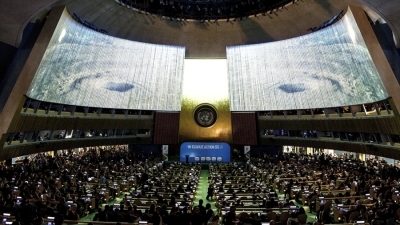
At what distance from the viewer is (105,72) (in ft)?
92.6

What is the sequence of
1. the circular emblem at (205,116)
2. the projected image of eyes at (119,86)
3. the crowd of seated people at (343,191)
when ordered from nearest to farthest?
1. the crowd of seated people at (343,191)
2. the projected image of eyes at (119,86)
3. the circular emblem at (205,116)

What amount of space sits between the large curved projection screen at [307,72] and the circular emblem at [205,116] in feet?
10.8

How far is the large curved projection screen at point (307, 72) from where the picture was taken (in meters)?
20.0

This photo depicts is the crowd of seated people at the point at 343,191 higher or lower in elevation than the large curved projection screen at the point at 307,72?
lower

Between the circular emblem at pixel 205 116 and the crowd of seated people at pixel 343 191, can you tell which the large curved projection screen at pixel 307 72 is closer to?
the circular emblem at pixel 205 116

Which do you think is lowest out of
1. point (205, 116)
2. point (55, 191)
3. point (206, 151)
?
point (55, 191)

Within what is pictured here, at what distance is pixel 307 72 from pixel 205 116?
465 inches

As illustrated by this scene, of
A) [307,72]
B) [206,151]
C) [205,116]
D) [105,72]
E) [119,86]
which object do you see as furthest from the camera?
[205,116]

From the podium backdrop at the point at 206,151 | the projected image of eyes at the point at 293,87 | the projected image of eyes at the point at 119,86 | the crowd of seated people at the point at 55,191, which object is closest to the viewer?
the crowd of seated people at the point at 55,191

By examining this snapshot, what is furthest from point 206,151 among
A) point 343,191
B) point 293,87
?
point 343,191

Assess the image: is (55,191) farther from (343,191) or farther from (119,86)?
(119,86)

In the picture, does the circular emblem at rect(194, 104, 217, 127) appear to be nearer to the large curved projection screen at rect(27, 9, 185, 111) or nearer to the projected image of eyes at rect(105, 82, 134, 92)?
the large curved projection screen at rect(27, 9, 185, 111)

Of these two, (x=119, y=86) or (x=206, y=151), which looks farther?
(x=206, y=151)

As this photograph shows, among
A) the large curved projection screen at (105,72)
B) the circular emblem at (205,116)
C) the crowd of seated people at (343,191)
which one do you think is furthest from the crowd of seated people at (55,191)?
the circular emblem at (205,116)
